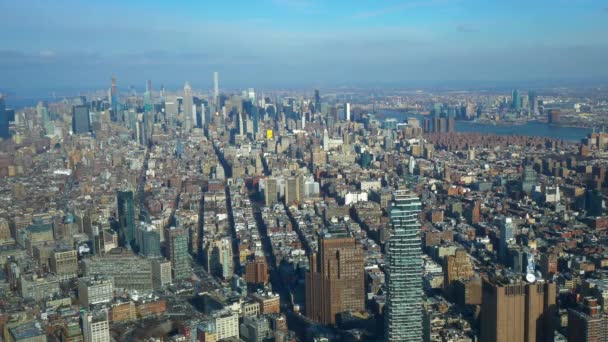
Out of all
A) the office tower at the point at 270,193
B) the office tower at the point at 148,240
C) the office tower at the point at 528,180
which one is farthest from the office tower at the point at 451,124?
the office tower at the point at 148,240

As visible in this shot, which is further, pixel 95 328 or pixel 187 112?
pixel 187 112

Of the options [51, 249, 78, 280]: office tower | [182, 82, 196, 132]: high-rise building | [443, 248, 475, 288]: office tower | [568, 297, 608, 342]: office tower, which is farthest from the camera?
[182, 82, 196, 132]: high-rise building


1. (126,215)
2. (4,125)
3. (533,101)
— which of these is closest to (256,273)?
(126,215)

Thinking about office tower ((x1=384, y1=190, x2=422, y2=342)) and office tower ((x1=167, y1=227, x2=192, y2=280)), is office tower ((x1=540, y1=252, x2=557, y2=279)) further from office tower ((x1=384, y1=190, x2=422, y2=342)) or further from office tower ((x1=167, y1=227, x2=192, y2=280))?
office tower ((x1=167, y1=227, x2=192, y2=280))

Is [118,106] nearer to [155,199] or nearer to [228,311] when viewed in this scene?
[155,199]

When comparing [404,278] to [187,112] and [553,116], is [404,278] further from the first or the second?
[187,112]

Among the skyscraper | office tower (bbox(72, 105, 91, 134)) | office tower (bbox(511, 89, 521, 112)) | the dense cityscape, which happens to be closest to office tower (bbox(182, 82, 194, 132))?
the dense cityscape

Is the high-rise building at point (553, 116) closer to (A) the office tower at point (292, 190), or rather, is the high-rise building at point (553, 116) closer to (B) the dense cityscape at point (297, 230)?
(B) the dense cityscape at point (297, 230)

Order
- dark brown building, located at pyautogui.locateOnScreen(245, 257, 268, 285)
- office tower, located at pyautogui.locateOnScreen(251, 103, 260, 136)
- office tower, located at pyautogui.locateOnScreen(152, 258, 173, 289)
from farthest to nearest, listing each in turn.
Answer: office tower, located at pyautogui.locateOnScreen(251, 103, 260, 136), dark brown building, located at pyautogui.locateOnScreen(245, 257, 268, 285), office tower, located at pyautogui.locateOnScreen(152, 258, 173, 289)
